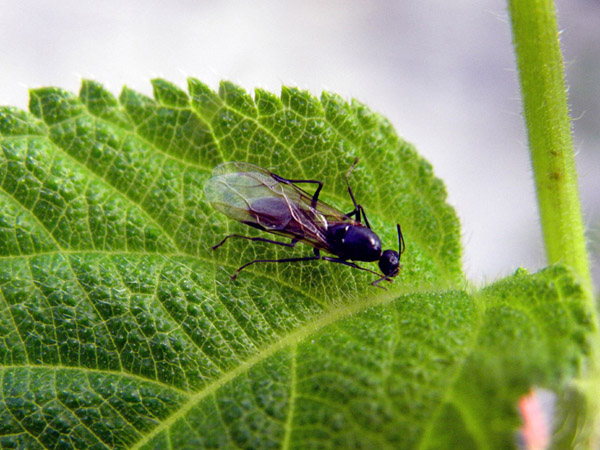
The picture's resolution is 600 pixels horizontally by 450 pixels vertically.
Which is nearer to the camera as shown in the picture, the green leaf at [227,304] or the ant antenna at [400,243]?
the green leaf at [227,304]

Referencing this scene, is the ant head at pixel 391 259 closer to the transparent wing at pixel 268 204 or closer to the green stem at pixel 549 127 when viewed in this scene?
the transparent wing at pixel 268 204

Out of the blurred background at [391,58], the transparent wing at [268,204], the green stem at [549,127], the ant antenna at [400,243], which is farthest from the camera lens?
the blurred background at [391,58]

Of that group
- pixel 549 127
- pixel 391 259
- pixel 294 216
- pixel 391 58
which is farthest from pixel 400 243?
pixel 391 58

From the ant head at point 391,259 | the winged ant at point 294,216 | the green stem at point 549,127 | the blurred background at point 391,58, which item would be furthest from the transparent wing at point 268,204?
the blurred background at point 391,58

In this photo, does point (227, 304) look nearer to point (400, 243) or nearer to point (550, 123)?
point (400, 243)

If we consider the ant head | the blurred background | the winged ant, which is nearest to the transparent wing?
the winged ant

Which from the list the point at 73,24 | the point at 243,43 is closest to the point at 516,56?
the point at 243,43

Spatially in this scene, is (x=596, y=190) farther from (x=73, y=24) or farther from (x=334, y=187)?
(x=73, y=24)
